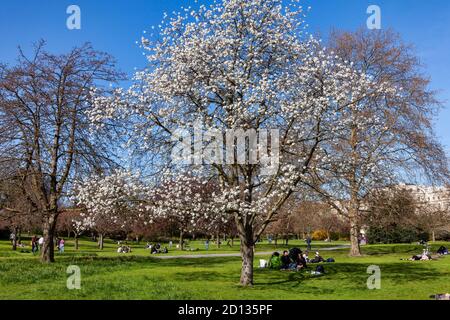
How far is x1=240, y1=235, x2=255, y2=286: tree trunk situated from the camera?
17.7 metres

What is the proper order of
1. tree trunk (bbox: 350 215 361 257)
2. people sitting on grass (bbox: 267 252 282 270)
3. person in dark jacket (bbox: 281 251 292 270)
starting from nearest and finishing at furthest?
person in dark jacket (bbox: 281 251 292 270) → people sitting on grass (bbox: 267 252 282 270) → tree trunk (bbox: 350 215 361 257)

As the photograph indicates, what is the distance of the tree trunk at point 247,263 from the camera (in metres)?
17.7

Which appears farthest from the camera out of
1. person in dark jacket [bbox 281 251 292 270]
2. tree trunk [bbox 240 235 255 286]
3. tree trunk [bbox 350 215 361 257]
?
tree trunk [bbox 350 215 361 257]

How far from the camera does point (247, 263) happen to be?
58.9 feet

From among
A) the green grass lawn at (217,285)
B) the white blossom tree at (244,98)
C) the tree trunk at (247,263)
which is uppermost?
the white blossom tree at (244,98)

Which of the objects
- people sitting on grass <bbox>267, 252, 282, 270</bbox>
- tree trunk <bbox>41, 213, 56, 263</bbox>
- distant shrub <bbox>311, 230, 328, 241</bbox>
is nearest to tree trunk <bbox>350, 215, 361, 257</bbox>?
people sitting on grass <bbox>267, 252, 282, 270</bbox>

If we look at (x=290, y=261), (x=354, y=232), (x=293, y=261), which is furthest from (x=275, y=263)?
(x=354, y=232)

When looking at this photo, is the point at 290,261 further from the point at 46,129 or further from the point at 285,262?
the point at 46,129

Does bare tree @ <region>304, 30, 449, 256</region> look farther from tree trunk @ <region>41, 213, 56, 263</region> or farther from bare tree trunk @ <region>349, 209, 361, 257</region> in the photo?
tree trunk @ <region>41, 213, 56, 263</region>

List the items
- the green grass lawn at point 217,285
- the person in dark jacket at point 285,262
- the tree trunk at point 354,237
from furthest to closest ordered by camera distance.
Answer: the tree trunk at point 354,237 < the person in dark jacket at point 285,262 < the green grass lawn at point 217,285

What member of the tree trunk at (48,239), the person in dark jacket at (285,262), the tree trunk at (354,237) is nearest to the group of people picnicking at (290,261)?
the person in dark jacket at (285,262)

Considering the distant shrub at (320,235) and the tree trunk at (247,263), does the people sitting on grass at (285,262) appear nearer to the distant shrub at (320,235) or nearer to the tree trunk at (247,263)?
the tree trunk at (247,263)

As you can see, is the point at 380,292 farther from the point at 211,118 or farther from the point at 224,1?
the point at 224,1
